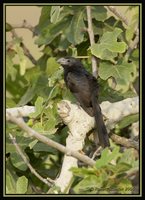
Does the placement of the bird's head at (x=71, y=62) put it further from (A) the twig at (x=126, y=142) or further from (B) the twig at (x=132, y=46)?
(A) the twig at (x=126, y=142)

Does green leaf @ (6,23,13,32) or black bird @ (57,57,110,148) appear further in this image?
green leaf @ (6,23,13,32)

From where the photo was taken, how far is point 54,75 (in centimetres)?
423

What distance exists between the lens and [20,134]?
4191mm

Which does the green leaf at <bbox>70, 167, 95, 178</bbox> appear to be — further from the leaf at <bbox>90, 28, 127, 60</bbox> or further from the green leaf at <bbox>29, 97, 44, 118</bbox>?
the leaf at <bbox>90, 28, 127, 60</bbox>

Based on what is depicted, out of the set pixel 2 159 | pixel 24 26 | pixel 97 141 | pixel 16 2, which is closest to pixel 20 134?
pixel 2 159

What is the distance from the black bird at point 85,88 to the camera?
3.64 metres

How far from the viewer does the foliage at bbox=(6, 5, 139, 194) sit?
12.5ft

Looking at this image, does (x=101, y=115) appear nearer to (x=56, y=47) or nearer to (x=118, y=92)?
(x=118, y=92)

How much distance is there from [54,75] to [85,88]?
269mm

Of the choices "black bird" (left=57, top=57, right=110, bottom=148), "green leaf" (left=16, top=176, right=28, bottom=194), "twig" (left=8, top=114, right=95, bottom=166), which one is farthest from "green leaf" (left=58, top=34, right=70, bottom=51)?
"twig" (left=8, top=114, right=95, bottom=166)

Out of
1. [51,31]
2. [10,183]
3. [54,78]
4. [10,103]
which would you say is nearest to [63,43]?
[51,31]

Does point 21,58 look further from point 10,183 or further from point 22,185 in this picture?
point 22,185

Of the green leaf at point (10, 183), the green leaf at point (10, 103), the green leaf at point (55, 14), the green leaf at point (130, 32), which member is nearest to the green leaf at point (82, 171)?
the green leaf at point (10, 183)

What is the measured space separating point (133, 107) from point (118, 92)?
668 millimetres
